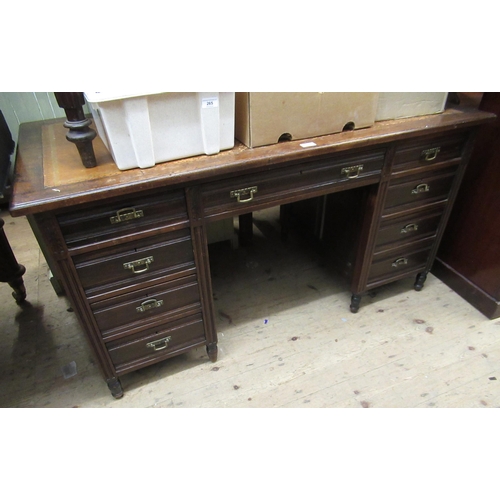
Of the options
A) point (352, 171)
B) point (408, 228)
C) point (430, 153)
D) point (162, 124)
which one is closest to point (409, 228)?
point (408, 228)

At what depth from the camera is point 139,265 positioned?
1.17m

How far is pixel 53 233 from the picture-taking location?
100 cm

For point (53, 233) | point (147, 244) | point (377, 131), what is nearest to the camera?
point (53, 233)

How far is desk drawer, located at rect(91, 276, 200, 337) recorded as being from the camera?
1206mm

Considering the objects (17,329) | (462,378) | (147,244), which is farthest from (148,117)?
(462,378)

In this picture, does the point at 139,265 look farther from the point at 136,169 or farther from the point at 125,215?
the point at 136,169

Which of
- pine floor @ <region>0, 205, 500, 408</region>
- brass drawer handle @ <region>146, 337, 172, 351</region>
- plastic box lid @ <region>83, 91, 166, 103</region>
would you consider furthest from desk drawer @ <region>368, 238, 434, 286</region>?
plastic box lid @ <region>83, 91, 166, 103</region>

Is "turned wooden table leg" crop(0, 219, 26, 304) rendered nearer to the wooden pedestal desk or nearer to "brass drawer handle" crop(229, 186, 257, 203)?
the wooden pedestal desk

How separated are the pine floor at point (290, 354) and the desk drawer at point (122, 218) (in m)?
0.72

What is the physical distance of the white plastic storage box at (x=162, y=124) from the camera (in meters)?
0.98

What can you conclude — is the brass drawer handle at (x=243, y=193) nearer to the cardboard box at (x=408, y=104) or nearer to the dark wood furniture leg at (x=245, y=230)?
the cardboard box at (x=408, y=104)

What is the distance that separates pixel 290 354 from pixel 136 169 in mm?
1002

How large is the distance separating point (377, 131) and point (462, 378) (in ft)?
3.41
